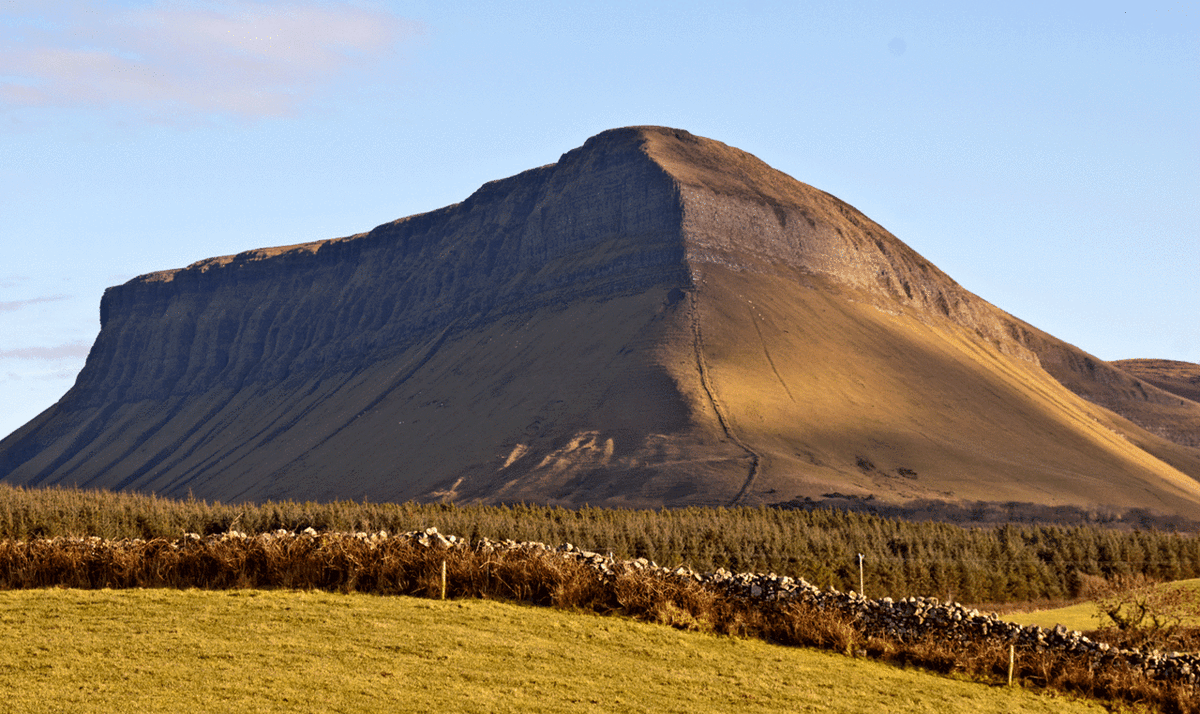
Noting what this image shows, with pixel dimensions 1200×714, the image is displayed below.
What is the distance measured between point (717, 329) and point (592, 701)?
105 meters

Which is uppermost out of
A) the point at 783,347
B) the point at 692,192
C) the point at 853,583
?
the point at 692,192

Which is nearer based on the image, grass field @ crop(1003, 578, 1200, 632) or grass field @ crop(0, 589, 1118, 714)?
grass field @ crop(0, 589, 1118, 714)

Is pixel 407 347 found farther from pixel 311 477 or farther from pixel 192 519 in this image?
pixel 192 519

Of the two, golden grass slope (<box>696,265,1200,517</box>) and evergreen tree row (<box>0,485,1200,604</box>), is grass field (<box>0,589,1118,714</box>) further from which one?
golden grass slope (<box>696,265,1200,517</box>)

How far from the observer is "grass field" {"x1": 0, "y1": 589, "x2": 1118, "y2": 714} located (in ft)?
55.8

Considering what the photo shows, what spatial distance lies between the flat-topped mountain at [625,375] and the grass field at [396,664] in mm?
65486

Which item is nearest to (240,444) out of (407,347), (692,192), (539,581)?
(407,347)

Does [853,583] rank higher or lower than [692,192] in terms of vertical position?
lower

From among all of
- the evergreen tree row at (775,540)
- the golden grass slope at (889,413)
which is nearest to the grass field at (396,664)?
the evergreen tree row at (775,540)

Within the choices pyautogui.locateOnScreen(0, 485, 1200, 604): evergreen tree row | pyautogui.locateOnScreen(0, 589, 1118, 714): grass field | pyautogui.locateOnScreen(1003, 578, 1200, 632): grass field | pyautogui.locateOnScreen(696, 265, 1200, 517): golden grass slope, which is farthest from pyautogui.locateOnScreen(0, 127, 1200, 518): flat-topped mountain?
pyautogui.locateOnScreen(0, 589, 1118, 714): grass field

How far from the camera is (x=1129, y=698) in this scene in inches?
872

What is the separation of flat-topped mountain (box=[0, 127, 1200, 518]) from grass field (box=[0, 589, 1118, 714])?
6549 cm

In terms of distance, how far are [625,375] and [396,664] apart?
97.4 meters

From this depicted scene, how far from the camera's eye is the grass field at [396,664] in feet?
55.8
